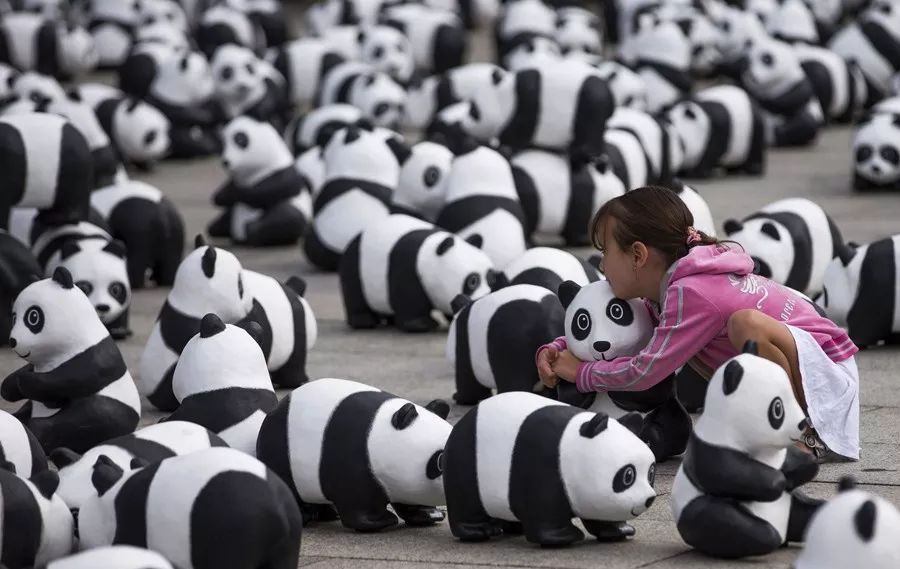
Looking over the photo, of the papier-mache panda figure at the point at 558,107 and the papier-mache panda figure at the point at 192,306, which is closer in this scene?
the papier-mache panda figure at the point at 192,306

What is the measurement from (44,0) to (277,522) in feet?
45.8

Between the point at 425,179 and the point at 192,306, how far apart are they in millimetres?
2424

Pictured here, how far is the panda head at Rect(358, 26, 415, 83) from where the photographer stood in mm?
13617

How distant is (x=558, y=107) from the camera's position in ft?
28.3

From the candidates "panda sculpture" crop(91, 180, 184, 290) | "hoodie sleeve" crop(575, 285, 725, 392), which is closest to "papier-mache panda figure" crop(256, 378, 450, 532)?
"hoodie sleeve" crop(575, 285, 725, 392)

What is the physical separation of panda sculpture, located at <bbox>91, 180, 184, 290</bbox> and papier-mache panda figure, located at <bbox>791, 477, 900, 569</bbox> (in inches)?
210

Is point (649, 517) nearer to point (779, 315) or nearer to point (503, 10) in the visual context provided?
point (779, 315)

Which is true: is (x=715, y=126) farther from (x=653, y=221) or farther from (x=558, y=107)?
(x=653, y=221)

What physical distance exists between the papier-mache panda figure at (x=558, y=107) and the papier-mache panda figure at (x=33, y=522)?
4969 millimetres

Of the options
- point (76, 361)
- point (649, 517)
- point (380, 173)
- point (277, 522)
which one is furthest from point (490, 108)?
point (277, 522)

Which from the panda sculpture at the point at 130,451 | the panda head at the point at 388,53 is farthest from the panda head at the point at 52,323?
the panda head at the point at 388,53

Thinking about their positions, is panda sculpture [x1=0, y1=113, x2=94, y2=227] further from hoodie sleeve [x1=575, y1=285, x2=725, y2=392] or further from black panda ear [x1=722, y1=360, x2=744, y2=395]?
black panda ear [x1=722, y1=360, x2=744, y2=395]

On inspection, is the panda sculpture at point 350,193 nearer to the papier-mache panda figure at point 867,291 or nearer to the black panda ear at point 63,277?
the papier-mache panda figure at point 867,291

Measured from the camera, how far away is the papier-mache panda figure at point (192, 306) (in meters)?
5.93
